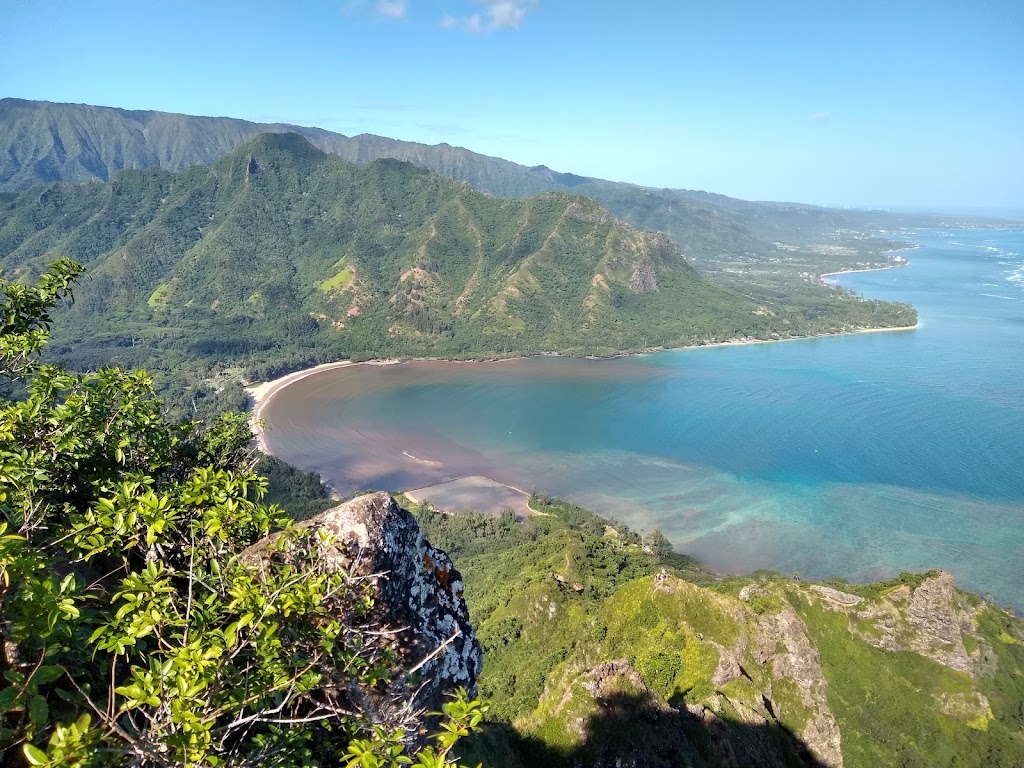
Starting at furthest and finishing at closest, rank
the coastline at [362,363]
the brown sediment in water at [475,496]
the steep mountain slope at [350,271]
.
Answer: the steep mountain slope at [350,271] < the coastline at [362,363] < the brown sediment in water at [475,496]

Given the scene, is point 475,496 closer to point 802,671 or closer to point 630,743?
point 802,671

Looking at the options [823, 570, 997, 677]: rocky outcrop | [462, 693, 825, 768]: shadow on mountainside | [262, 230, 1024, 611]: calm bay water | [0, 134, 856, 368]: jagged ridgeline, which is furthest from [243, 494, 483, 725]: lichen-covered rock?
[0, 134, 856, 368]: jagged ridgeline

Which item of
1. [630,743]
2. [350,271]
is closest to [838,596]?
[630,743]

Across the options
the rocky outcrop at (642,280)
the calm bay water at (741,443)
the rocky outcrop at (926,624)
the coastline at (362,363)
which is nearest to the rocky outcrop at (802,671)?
the rocky outcrop at (926,624)

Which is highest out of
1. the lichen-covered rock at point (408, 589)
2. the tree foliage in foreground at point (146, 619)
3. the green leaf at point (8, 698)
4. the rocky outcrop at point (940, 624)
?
the green leaf at point (8, 698)

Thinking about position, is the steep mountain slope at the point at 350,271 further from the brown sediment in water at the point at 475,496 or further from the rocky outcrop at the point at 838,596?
the rocky outcrop at the point at 838,596

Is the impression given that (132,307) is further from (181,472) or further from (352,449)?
(181,472)

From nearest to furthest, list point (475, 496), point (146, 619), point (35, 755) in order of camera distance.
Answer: point (35, 755)
point (146, 619)
point (475, 496)
